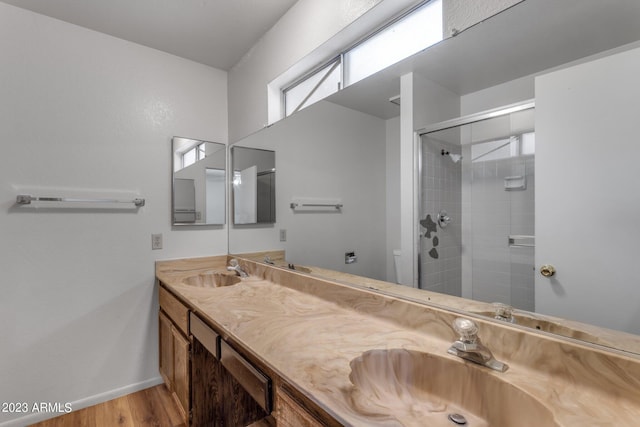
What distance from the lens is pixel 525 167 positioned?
0.86m

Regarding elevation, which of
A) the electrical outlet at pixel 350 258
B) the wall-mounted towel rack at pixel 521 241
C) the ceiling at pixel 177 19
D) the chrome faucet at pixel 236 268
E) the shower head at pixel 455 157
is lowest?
the chrome faucet at pixel 236 268

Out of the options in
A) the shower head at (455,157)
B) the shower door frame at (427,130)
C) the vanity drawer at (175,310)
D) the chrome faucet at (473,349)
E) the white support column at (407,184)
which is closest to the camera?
the chrome faucet at (473,349)

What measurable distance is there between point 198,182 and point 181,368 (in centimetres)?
130

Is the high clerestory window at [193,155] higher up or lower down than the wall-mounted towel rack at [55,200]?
higher up

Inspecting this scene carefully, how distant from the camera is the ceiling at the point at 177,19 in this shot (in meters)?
1.65

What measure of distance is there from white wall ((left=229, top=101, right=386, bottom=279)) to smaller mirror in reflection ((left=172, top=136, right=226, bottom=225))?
0.42 m

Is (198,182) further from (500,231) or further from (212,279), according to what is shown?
(500,231)

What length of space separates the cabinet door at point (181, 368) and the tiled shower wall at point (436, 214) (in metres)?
1.29

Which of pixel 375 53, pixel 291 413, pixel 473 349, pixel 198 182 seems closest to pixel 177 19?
pixel 198 182

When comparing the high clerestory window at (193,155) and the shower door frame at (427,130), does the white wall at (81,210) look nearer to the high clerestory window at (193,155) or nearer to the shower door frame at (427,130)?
the high clerestory window at (193,155)

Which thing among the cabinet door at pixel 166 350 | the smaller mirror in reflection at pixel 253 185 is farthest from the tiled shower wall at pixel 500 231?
the cabinet door at pixel 166 350

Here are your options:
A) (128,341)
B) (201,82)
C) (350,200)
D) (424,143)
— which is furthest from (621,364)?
(201,82)

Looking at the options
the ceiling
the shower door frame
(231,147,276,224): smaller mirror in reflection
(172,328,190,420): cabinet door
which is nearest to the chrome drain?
the shower door frame

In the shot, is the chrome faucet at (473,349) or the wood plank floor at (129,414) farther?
the wood plank floor at (129,414)
